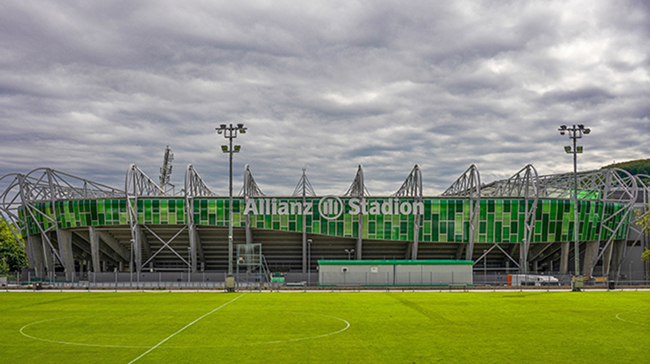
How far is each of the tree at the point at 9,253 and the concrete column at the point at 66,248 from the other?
2599 centimetres

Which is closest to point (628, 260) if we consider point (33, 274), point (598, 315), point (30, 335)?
point (598, 315)

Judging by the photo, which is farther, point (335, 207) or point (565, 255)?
point (565, 255)

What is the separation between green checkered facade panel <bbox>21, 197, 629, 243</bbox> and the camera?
7438cm

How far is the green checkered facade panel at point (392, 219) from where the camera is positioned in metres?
74.4

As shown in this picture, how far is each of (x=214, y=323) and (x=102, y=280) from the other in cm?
4256

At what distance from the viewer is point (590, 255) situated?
81562 mm

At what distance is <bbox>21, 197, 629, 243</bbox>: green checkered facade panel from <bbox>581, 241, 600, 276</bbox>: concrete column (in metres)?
6.74

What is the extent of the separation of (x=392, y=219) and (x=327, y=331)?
53.3 meters

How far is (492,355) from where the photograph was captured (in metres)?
18.6

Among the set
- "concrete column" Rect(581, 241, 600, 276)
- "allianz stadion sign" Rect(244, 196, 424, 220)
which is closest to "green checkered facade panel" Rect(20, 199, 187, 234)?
"allianz stadion sign" Rect(244, 196, 424, 220)

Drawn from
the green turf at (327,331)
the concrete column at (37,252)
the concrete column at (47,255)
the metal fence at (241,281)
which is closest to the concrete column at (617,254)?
the metal fence at (241,281)

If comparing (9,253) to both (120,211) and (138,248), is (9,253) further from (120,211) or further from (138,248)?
(138,248)

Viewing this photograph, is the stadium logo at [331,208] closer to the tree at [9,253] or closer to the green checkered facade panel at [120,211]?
the green checkered facade panel at [120,211]

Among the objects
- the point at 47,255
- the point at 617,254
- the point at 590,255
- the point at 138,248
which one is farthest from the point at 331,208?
the point at 617,254
